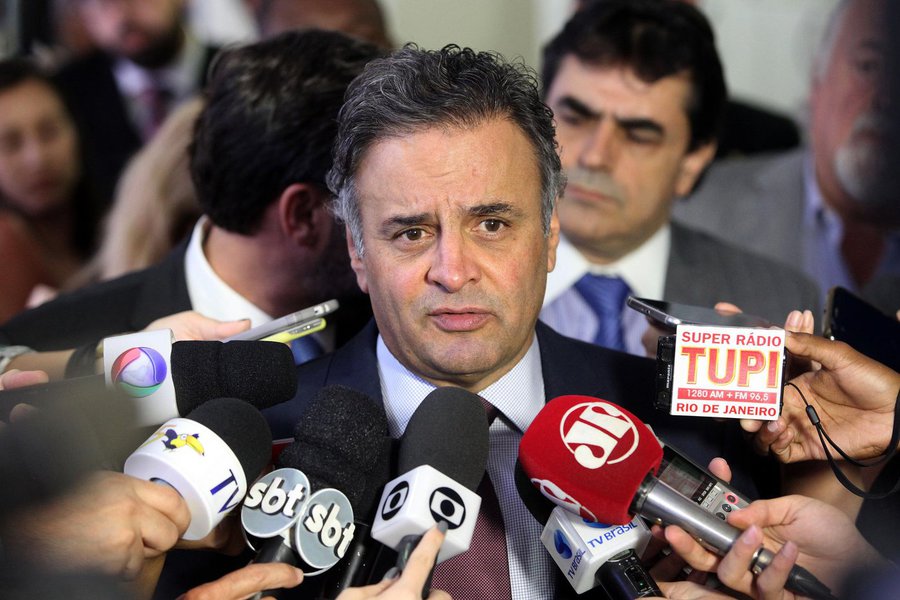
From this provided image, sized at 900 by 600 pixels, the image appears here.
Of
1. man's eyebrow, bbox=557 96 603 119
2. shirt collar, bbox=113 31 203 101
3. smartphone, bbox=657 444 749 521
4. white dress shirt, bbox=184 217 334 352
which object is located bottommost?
shirt collar, bbox=113 31 203 101

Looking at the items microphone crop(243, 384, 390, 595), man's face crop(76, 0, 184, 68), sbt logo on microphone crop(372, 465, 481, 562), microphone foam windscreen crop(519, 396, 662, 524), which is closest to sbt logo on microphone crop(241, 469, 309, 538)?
microphone crop(243, 384, 390, 595)

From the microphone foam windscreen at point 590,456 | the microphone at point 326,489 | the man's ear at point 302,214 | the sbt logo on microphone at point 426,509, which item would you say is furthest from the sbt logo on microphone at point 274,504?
the man's ear at point 302,214

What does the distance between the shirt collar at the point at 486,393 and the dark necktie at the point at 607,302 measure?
1.01m

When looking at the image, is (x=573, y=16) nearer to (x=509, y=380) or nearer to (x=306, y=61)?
(x=306, y=61)

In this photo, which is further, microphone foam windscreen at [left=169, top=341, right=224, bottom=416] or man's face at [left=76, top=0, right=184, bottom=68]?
man's face at [left=76, top=0, right=184, bottom=68]

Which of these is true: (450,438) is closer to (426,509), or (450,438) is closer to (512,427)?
(426,509)

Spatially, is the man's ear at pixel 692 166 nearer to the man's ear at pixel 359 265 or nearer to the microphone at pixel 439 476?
the man's ear at pixel 359 265

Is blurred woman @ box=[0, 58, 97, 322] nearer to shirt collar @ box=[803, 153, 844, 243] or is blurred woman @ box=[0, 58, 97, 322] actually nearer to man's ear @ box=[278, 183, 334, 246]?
man's ear @ box=[278, 183, 334, 246]

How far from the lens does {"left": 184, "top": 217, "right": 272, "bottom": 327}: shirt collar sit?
102 inches

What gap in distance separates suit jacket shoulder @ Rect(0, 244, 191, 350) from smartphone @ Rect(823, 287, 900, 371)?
4.55 ft

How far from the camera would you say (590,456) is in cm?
156

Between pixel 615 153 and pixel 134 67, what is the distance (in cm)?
205

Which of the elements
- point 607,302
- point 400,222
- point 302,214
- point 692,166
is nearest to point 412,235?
point 400,222

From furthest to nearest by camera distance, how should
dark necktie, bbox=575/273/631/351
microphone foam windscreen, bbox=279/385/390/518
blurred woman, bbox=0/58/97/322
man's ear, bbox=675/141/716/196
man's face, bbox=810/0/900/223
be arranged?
man's face, bbox=810/0/900/223 → blurred woman, bbox=0/58/97/322 → man's ear, bbox=675/141/716/196 → dark necktie, bbox=575/273/631/351 → microphone foam windscreen, bbox=279/385/390/518
